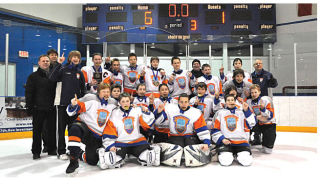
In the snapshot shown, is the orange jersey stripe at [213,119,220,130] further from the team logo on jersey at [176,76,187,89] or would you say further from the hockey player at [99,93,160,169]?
the team logo on jersey at [176,76,187,89]

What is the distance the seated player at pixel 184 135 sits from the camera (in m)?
2.54

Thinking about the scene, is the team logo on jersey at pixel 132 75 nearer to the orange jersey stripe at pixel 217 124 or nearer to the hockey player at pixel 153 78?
the hockey player at pixel 153 78

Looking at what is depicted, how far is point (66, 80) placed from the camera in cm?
298

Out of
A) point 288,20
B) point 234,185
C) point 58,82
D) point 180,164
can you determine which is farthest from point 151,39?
point 288,20

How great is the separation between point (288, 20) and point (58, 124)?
8.06 meters

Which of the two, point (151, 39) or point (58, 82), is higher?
point (151, 39)

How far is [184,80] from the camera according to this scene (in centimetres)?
378

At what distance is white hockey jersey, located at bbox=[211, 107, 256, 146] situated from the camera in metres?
2.77

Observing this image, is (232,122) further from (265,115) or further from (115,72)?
(115,72)

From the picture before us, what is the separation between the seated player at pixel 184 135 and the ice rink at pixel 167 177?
0.37ft

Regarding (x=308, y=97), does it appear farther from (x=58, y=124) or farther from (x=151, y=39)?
(x=58, y=124)

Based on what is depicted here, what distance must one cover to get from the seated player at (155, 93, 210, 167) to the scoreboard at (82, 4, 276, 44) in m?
4.98

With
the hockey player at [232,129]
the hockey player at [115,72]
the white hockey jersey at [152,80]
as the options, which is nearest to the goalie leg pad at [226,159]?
the hockey player at [232,129]

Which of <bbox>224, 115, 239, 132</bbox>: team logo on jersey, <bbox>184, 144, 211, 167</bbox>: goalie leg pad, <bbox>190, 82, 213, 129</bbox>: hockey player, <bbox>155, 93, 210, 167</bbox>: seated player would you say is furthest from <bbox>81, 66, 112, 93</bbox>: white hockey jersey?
<bbox>224, 115, 239, 132</bbox>: team logo on jersey
